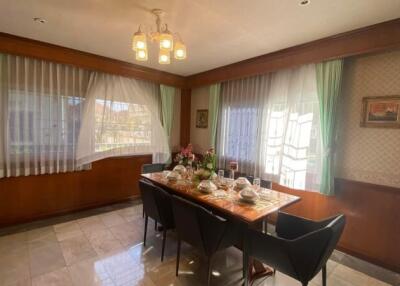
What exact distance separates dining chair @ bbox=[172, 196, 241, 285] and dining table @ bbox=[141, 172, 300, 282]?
5.2 inches

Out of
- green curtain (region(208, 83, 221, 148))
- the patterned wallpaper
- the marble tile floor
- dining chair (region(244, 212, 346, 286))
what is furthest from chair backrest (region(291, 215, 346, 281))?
green curtain (region(208, 83, 221, 148))

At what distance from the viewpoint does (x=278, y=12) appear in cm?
194

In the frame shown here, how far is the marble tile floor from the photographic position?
1.97m

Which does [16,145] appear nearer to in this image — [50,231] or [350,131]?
[50,231]

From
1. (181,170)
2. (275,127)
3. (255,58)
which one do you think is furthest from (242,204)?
(255,58)

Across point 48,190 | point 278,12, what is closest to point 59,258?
point 48,190

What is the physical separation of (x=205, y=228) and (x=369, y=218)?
74.8 inches

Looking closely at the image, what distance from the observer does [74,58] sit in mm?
3082

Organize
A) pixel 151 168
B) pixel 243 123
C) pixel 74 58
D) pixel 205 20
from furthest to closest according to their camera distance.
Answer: pixel 243 123, pixel 151 168, pixel 74 58, pixel 205 20

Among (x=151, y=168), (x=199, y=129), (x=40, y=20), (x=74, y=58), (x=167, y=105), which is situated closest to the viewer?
(x=40, y=20)

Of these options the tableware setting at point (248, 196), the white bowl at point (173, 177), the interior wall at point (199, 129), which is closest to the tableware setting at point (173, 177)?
the white bowl at point (173, 177)

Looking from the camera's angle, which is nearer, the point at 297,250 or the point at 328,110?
the point at 297,250

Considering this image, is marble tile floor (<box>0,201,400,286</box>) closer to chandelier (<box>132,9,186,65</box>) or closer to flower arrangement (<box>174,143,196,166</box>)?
flower arrangement (<box>174,143,196,166</box>)

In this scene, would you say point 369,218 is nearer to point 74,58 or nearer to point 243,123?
point 243,123
